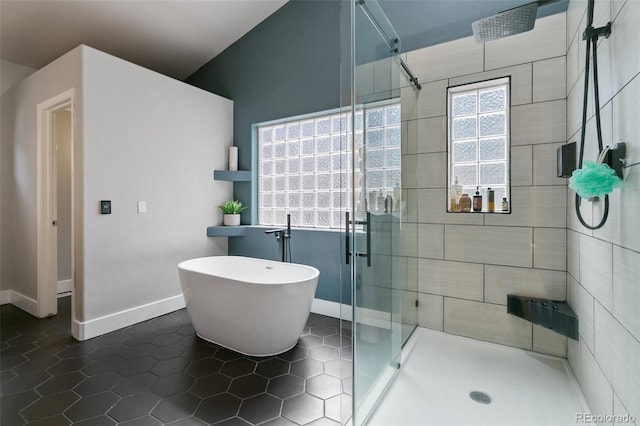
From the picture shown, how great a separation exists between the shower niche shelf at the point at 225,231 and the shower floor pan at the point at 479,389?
2.30 metres

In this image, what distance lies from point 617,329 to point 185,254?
3482mm

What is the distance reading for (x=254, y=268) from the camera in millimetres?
3025

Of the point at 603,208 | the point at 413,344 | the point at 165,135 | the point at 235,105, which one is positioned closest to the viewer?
the point at 603,208

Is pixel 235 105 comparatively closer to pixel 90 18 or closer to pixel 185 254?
pixel 90 18

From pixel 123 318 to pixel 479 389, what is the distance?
2.97m

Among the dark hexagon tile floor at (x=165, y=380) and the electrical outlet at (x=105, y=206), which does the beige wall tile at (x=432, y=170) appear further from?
the electrical outlet at (x=105, y=206)

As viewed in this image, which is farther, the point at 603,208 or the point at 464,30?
the point at 464,30

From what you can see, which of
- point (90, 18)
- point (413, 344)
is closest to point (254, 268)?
point (413, 344)

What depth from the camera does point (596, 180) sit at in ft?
3.62

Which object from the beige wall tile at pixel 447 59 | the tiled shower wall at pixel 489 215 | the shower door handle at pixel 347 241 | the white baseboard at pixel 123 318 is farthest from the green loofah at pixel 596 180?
the white baseboard at pixel 123 318

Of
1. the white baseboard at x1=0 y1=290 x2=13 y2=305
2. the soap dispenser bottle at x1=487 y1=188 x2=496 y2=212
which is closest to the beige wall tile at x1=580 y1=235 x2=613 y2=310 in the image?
the soap dispenser bottle at x1=487 y1=188 x2=496 y2=212

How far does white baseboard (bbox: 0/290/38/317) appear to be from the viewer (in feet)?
10.3

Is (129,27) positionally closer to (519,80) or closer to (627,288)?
(519,80)

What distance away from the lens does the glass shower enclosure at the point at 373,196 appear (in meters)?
1.49
